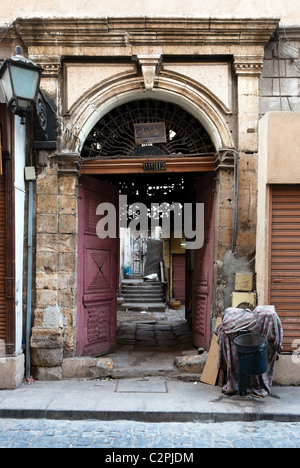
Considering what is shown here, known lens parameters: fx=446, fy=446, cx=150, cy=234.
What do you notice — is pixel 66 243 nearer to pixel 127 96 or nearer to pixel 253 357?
pixel 127 96

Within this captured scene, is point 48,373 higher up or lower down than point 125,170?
lower down

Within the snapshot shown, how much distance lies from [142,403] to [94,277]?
2.43 meters

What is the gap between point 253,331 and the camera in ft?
18.1

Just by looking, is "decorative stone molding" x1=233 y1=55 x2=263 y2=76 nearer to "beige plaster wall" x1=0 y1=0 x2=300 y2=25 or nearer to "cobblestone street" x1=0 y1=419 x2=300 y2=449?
"beige plaster wall" x1=0 y1=0 x2=300 y2=25

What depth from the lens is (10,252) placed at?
236 inches

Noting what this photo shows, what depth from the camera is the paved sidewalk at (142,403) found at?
16.1 ft

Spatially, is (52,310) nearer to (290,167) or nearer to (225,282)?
(225,282)

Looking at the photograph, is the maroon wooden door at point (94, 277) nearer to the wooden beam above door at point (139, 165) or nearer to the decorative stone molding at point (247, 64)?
the wooden beam above door at point (139, 165)

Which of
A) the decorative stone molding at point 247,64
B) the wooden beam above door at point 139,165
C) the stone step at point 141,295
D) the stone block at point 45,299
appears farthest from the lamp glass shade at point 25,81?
the stone step at point 141,295

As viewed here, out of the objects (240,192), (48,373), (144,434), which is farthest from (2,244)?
(240,192)

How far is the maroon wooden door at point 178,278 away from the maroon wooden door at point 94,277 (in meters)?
10.8

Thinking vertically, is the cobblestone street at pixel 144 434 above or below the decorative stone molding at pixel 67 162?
below

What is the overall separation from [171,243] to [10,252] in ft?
44.0
